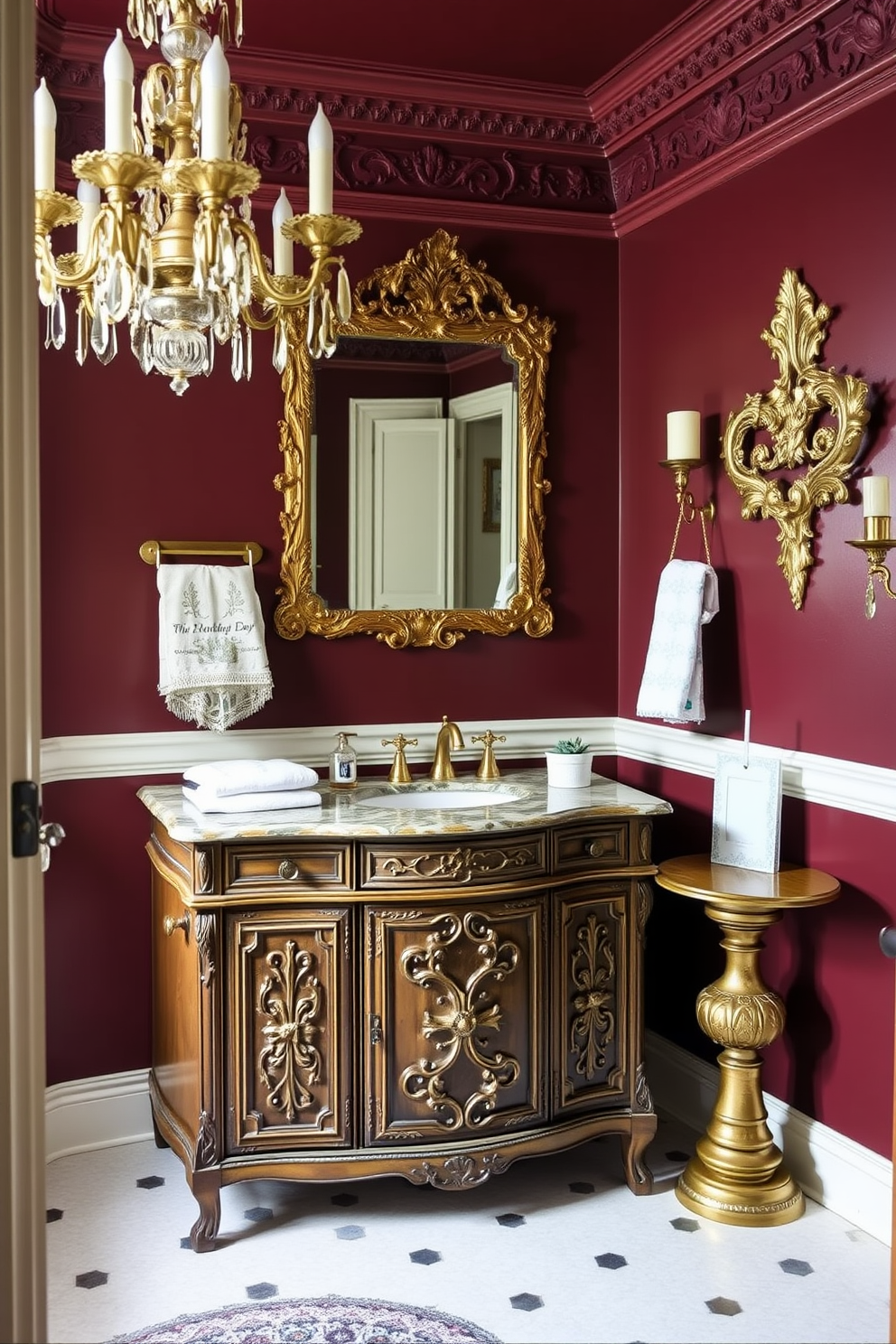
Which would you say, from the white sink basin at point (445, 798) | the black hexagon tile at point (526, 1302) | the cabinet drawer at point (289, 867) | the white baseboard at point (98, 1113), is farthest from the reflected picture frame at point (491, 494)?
the black hexagon tile at point (526, 1302)

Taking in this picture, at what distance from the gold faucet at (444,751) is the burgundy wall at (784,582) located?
579mm

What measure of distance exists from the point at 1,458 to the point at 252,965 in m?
1.56

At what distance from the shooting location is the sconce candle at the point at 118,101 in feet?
6.10

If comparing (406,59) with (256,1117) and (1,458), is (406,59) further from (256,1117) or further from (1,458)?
(256,1117)

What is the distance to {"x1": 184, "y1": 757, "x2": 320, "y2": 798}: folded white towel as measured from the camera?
9.51 ft

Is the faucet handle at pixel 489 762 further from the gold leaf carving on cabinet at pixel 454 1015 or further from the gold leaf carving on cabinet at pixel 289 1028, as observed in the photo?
the gold leaf carving on cabinet at pixel 289 1028

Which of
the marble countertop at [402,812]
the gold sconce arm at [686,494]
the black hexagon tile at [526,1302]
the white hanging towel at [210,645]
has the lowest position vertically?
the black hexagon tile at [526,1302]

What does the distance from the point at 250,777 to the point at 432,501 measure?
0.98 metres

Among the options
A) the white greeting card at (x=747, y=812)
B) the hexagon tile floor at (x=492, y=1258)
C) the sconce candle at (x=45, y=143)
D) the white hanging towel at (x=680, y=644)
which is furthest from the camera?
the white hanging towel at (x=680, y=644)

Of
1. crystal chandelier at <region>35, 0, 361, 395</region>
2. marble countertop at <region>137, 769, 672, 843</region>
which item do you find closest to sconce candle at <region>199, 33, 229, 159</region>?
crystal chandelier at <region>35, 0, 361, 395</region>

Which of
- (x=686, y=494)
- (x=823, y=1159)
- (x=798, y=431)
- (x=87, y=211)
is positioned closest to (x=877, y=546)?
(x=798, y=431)

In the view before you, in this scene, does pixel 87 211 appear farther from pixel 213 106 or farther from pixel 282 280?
pixel 213 106

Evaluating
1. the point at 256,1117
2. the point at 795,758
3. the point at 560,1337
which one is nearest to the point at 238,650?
the point at 256,1117

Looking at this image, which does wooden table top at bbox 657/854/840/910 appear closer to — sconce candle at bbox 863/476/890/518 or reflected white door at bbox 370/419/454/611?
sconce candle at bbox 863/476/890/518
